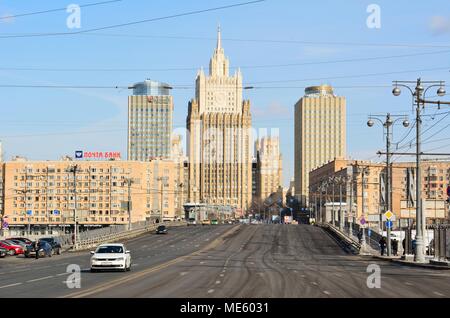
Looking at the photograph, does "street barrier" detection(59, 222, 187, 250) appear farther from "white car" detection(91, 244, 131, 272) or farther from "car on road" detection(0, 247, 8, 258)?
"white car" detection(91, 244, 131, 272)

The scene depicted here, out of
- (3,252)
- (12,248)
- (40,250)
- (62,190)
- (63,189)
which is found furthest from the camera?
(62,190)

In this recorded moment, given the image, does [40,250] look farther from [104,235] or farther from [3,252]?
[104,235]

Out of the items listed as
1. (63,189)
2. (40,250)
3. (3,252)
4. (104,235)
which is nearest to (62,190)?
(63,189)

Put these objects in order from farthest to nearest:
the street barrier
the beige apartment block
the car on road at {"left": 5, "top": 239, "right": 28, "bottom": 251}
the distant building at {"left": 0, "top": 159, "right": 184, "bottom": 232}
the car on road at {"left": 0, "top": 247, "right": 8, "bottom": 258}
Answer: the beige apartment block, the distant building at {"left": 0, "top": 159, "right": 184, "bottom": 232}, the street barrier, the car on road at {"left": 5, "top": 239, "right": 28, "bottom": 251}, the car on road at {"left": 0, "top": 247, "right": 8, "bottom": 258}

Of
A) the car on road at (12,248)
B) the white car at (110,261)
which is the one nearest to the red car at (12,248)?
the car on road at (12,248)

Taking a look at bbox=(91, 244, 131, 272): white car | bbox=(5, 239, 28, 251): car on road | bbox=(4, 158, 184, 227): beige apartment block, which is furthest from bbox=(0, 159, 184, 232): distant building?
bbox=(91, 244, 131, 272): white car

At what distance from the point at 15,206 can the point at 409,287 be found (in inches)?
7075

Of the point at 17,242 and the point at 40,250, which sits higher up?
the point at 17,242

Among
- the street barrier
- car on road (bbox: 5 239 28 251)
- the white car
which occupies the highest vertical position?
the white car

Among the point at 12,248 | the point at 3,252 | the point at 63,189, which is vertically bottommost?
the point at 3,252

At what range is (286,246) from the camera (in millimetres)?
82438
